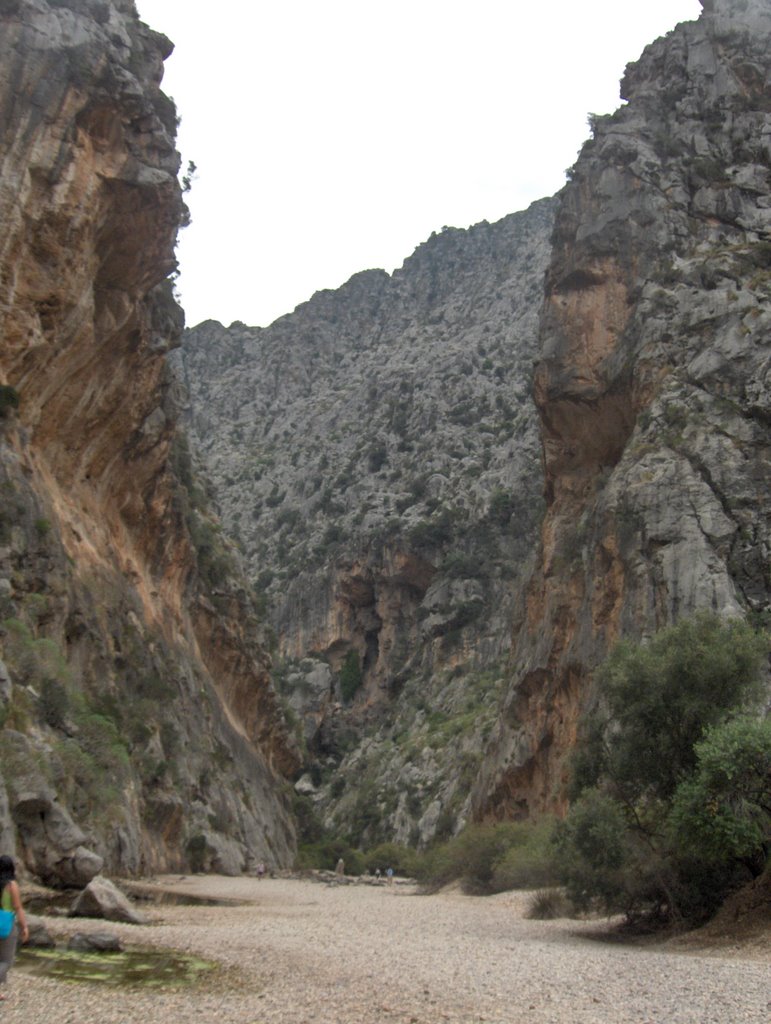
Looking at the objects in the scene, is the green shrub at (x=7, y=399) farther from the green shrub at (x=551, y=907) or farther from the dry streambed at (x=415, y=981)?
the green shrub at (x=551, y=907)

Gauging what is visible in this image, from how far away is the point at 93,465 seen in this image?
31453mm

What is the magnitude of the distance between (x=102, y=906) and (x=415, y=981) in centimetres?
554

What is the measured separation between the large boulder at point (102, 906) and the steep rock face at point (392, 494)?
36092 millimetres

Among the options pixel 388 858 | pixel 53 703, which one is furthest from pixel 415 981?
pixel 388 858

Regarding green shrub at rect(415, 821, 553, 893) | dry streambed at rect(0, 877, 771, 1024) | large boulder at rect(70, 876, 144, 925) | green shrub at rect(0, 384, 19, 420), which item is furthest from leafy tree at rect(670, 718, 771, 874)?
green shrub at rect(0, 384, 19, 420)

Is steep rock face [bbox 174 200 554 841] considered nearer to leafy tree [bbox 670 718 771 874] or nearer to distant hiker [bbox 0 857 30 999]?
leafy tree [bbox 670 718 771 874]

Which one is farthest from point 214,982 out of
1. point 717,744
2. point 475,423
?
point 475,423

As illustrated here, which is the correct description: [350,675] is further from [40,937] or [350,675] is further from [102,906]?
[40,937]

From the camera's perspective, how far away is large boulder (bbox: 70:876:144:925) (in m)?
12.1

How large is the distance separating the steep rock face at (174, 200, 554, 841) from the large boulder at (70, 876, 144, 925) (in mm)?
36092

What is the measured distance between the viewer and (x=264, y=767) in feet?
165

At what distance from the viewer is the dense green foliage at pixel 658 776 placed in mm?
12531

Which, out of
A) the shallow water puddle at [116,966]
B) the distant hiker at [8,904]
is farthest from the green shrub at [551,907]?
the distant hiker at [8,904]

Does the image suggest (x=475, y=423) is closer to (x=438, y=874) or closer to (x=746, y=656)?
(x=438, y=874)
